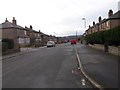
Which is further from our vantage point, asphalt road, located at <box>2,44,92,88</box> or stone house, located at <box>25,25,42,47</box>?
stone house, located at <box>25,25,42,47</box>

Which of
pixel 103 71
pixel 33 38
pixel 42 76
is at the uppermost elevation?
pixel 33 38

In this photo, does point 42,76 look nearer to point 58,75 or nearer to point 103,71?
point 58,75

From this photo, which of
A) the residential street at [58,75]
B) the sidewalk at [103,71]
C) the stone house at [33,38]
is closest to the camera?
the sidewalk at [103,71]

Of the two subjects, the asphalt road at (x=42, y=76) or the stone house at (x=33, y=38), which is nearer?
the asphalt road at (x=42, y=76)

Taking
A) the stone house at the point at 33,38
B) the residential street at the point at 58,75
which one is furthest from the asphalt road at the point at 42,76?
the stone house at the point at 33,38

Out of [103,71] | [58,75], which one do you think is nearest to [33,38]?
[58,75]

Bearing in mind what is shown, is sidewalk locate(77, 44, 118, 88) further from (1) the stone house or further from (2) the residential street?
(1) the stone house

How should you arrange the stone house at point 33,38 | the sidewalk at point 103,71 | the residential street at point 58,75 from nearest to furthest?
the sidewalk at point 103,71
the residential street at point 58,75
the stone house at point 33,38

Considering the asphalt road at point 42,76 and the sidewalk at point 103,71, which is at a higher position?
the sidewalk at point 103,71

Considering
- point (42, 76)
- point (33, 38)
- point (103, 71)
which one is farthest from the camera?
point (33, 38)

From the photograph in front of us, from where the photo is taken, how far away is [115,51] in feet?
61.4

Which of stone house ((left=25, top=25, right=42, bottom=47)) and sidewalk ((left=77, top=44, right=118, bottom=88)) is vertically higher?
stone house ((left=25, top=25, right=42, bottom=47))

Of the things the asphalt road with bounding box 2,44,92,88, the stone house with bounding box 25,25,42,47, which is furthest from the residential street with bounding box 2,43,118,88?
the stone house with bounding box 25,25,42,47

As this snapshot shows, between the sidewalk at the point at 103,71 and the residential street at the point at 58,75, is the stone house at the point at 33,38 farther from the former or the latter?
the sidewalk at the point at 103,71
